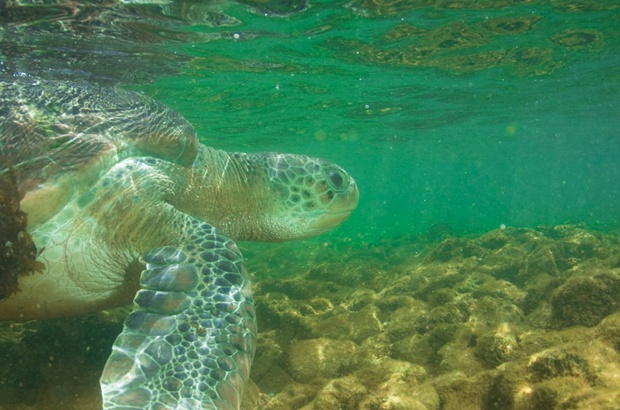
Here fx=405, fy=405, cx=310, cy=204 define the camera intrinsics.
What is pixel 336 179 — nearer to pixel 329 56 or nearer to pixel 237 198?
pixel 237 198

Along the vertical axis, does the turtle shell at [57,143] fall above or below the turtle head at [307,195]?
above

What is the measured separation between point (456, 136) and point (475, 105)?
1234 centimetres

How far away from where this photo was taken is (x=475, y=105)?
20938 millimetres

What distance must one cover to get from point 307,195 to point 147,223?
207cm

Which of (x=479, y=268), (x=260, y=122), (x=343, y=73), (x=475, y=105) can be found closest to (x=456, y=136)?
(x=475, y=105)

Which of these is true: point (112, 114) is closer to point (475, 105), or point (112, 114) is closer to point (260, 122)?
point (260, 122)

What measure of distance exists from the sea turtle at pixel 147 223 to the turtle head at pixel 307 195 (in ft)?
0.05

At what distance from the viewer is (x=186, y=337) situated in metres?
2.61

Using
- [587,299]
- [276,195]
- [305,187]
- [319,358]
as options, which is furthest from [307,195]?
[587,299]

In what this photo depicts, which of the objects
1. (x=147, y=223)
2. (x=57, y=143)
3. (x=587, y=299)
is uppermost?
(x=57, y=143)

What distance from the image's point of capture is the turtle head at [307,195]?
5145 millimetres

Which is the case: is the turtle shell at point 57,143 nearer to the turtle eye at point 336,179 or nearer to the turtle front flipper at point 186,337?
the turtle front flipper at point 186,337

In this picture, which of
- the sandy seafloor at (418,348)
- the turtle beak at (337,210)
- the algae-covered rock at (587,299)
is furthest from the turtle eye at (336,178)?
the algae-covered rock at (587,299)

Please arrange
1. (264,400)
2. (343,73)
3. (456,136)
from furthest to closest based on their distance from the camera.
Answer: (456,136), (343,73), (264,400)
